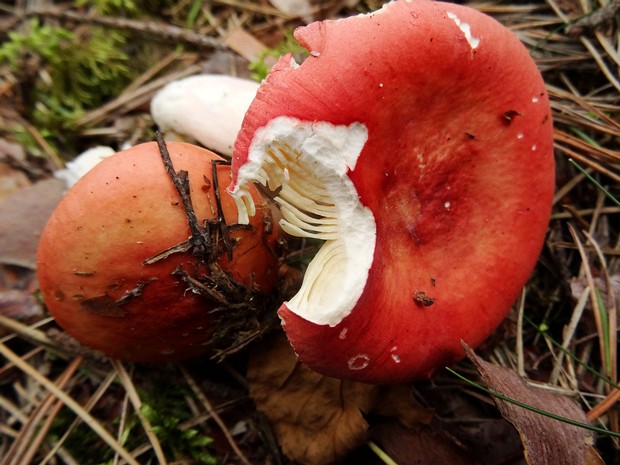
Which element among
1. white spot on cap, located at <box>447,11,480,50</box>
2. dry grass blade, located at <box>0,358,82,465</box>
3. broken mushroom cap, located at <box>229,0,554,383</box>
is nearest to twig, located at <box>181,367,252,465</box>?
dry grass blade, located at <box>0,358,82,465</box>

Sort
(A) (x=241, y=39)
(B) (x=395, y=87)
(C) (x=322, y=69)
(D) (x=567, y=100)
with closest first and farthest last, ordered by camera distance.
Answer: (C) (x=322, y=69)
(B) (x=395, y=87)
(D) (x=567, y=100)
(A) (x=241, y=39)

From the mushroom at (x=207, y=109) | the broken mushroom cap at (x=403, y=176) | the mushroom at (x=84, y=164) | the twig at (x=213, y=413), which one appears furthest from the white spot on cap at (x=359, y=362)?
the mushroom at (x=84, y=164)

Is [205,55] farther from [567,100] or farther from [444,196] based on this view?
[567,100]

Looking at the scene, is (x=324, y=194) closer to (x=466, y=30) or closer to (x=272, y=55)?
(x=466, y=30)

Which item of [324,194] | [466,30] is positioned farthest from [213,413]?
[466,30]

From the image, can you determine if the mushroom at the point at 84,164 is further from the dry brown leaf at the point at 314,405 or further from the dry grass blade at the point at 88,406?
the dry brown leaf at the point at 314,405

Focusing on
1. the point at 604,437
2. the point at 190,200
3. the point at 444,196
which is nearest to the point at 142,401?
the point at 190,200
